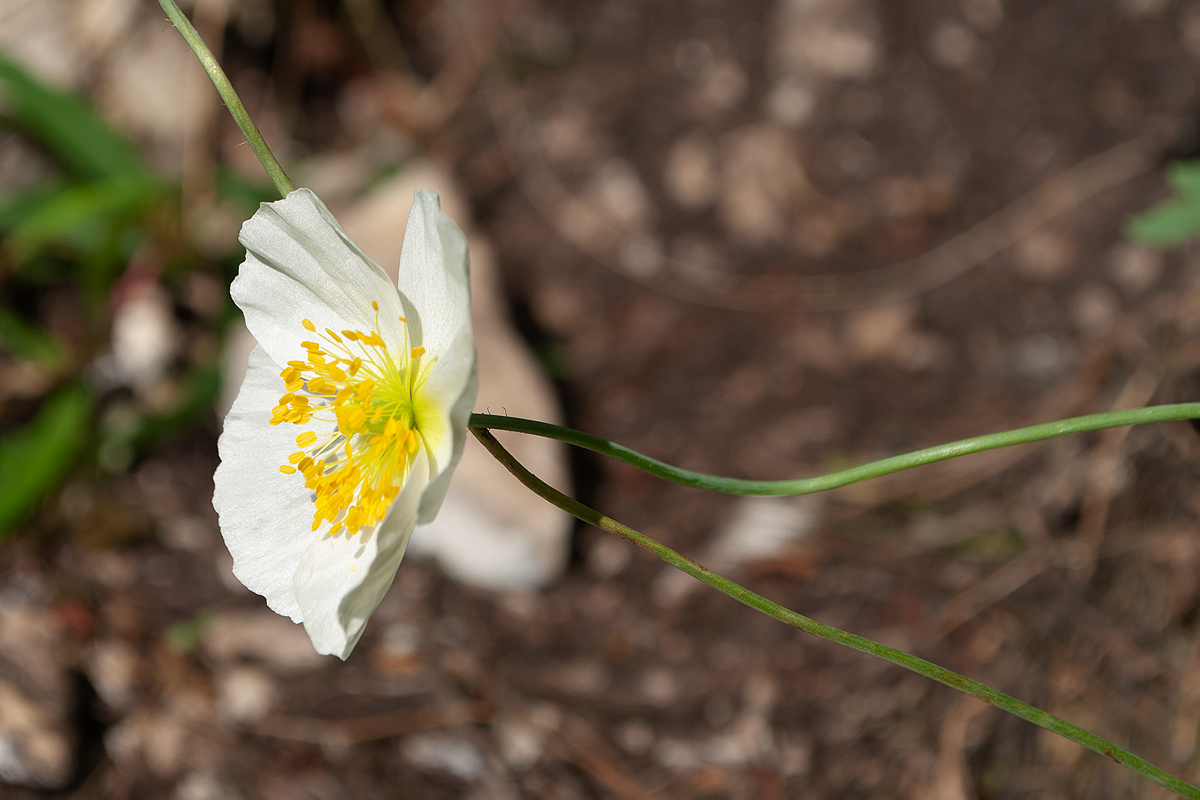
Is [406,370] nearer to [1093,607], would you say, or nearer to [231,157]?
[1093,607]

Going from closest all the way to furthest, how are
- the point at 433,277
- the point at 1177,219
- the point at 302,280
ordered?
the point at 433,277, the point at 302,280, the point at 1177,219

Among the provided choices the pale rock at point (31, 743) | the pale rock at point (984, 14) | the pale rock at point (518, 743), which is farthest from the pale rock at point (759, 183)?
the pale rock at point (31, 743)

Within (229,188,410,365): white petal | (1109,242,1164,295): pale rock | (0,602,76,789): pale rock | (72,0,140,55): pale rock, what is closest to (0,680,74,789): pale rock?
(0,602,76,789): pale rock

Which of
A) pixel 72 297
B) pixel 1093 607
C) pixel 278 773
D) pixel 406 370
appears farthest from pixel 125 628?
pixel 1093 607

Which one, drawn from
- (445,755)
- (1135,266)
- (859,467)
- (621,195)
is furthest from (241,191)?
(1135,266)

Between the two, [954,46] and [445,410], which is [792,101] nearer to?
[954,46]

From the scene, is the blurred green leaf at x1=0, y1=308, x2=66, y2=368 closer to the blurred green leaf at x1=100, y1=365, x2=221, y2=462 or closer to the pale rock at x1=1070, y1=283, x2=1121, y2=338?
the blurred green leaf at x1=100, y1=365, x2=221, y2=462
